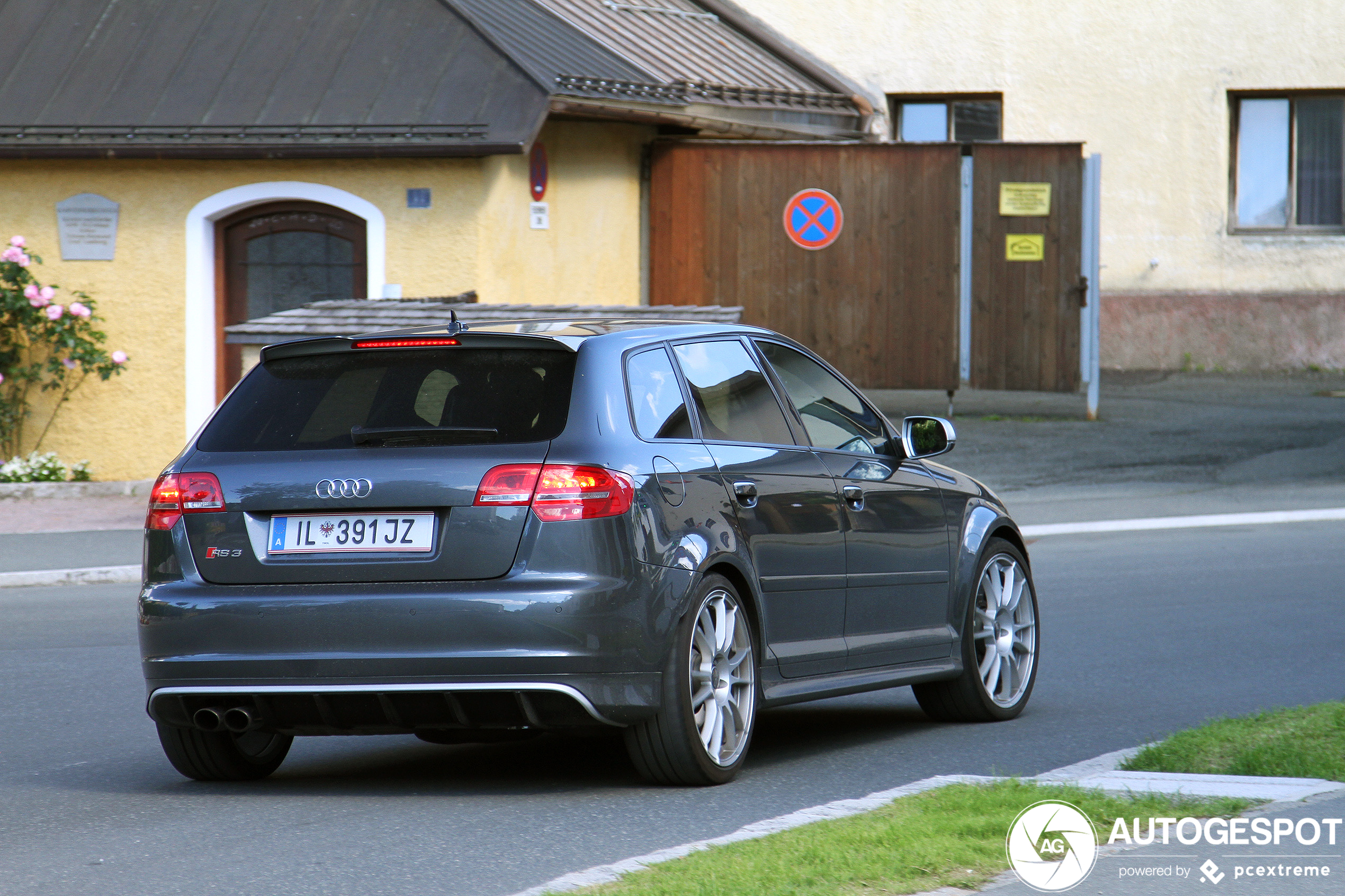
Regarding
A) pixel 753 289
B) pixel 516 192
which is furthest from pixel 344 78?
pixel 753 289

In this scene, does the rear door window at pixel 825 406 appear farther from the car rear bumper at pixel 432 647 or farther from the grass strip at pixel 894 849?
the grass strip at pixel 894 849

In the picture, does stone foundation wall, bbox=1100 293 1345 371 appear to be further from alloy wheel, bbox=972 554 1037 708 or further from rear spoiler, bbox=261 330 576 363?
rear spoiler, bbox=261 330 576 363

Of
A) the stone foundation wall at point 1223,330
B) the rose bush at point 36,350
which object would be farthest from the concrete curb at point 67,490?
the stone foundation wall at point 1223,330

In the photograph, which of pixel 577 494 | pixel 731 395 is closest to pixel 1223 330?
pixel 731 395

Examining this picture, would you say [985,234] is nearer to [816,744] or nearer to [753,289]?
[753,289]

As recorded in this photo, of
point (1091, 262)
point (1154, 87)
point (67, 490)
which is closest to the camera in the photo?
point (67, 490)

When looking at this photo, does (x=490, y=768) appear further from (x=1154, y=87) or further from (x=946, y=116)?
(x=946, y=116)

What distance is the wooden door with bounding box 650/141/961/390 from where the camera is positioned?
67.1 feet

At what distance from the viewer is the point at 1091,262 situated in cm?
2023

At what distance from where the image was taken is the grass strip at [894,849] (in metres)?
4.61

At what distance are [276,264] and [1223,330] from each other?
13.7 meters

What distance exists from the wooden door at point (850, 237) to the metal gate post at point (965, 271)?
0.06 meters

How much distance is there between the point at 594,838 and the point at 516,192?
1304 centimetres

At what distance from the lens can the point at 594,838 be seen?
5539mm
